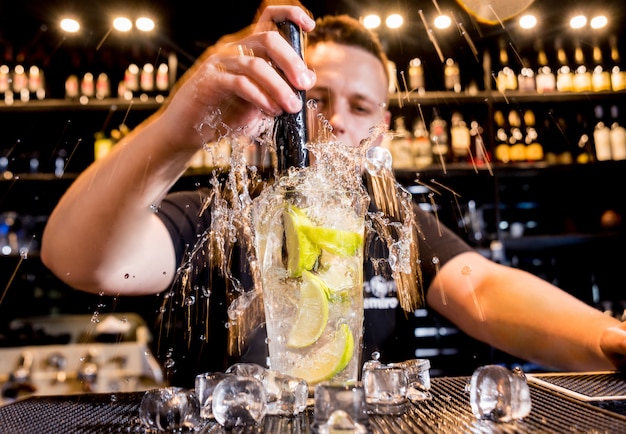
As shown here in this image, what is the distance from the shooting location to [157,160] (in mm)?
1069

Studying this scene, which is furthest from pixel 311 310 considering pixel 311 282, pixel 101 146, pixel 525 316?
pixel 101 146

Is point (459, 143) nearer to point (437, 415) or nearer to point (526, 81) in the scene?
point (526, 81)

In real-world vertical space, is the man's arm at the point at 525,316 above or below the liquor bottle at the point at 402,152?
below

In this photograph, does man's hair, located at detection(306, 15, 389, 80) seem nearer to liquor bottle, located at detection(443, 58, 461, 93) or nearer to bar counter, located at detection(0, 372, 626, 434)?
bar counter, located at detection(0, 372, 626, 434)

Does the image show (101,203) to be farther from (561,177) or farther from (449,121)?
(561,177)

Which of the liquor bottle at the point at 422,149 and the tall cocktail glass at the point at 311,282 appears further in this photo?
the liquor bottle at the point at 422,149

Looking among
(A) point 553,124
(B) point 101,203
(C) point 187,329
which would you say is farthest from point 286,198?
(A) point 553,124

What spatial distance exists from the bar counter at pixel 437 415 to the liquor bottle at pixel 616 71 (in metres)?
3.16

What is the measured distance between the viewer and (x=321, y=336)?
76 centimetres

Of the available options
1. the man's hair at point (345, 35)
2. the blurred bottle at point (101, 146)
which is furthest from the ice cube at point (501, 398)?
the blurred bottle at point (101, 146)

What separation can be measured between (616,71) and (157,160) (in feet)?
11.2

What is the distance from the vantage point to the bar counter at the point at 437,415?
59cm

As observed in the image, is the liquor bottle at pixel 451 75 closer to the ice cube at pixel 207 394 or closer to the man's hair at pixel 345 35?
the man's hair at pixel 345 35

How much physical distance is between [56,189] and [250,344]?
7.53ft
